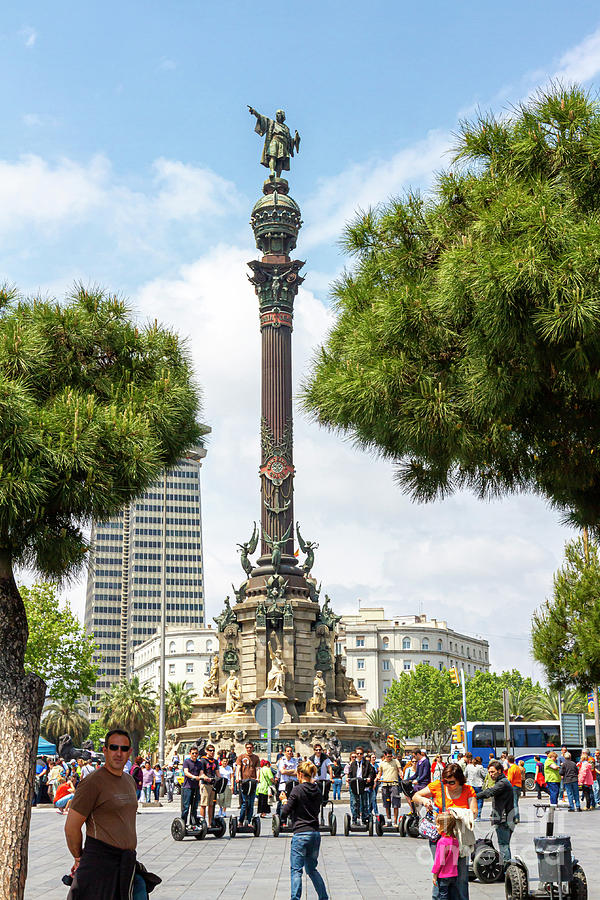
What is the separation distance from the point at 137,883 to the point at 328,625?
4139 centimetres

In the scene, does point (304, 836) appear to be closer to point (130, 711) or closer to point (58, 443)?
point (58, 443)

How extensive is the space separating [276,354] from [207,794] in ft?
111

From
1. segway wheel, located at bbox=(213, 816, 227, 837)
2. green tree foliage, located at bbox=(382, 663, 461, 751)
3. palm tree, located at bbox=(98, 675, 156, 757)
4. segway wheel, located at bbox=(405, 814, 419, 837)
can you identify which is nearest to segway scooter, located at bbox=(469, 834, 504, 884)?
segway wheel, located at bbox=(405, 814, 419, 837)

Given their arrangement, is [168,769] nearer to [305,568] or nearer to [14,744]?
[305,568]

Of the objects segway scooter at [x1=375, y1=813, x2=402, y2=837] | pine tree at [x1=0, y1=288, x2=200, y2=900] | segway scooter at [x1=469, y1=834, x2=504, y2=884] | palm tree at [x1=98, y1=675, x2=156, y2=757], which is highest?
pine tree at [x1=0, y1=288, x2=200, y2=900]

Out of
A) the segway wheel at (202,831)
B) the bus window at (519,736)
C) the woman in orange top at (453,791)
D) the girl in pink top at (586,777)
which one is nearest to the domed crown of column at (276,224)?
the bus window at (519,736)

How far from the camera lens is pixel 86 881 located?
753cm

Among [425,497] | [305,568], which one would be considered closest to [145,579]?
[305,568]

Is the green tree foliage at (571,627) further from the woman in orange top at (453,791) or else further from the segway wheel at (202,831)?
the woman in orange top at (453,791)

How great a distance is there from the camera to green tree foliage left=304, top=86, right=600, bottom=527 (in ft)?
34.2

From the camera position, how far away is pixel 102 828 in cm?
761

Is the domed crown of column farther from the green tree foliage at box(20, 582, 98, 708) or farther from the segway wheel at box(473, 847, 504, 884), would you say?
the segway wheel at box(473, 847, 504, 884)

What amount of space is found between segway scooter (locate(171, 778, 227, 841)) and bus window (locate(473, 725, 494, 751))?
3514 cm

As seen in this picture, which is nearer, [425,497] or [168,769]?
[425,497]
